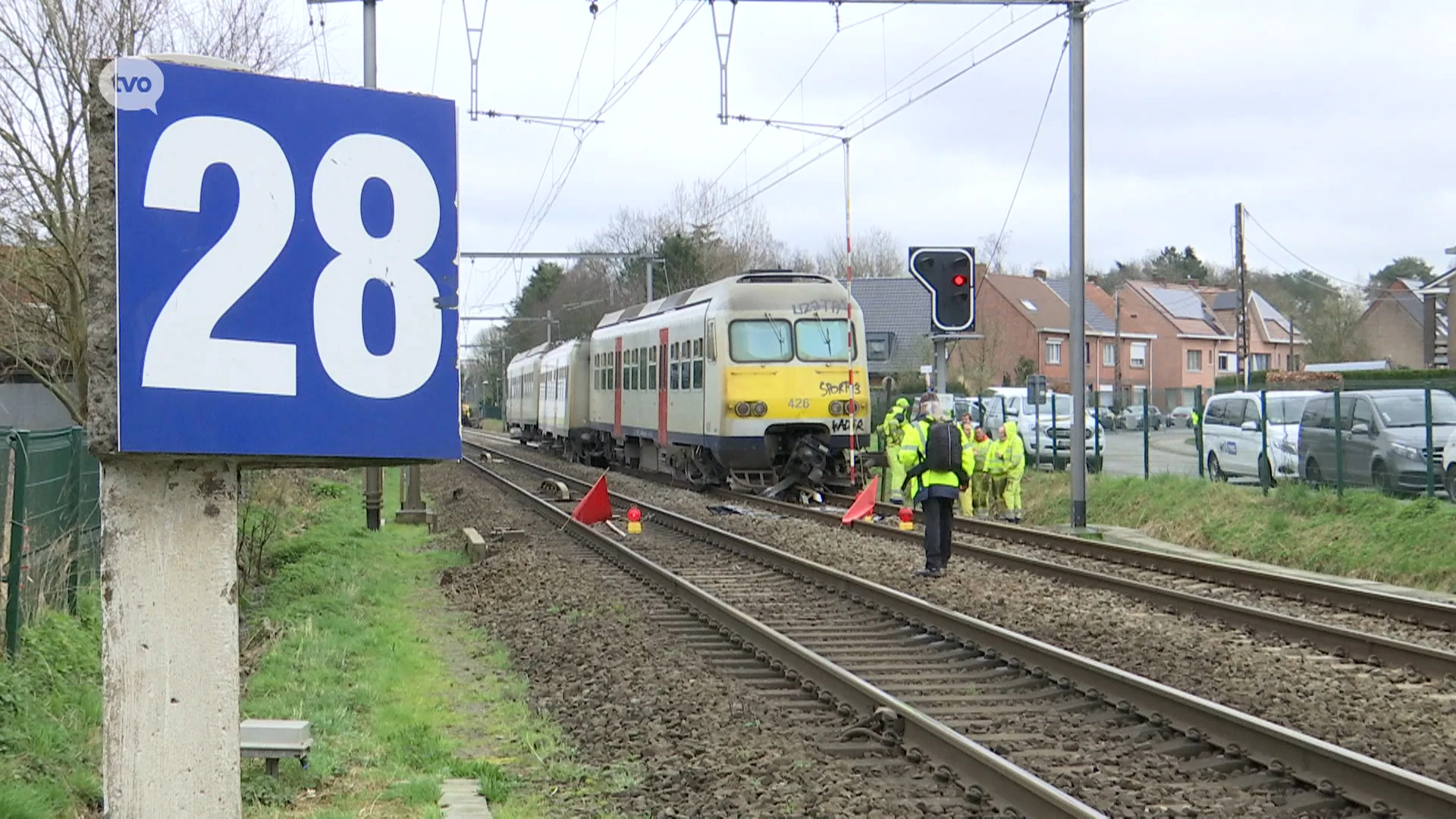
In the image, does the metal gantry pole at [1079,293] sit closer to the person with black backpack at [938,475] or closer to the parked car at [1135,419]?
the person with black backpack at [938,475]

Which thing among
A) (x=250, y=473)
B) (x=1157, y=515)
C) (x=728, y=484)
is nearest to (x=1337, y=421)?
(x=1157, y=515)

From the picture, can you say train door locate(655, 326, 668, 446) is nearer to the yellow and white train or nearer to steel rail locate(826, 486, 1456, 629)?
the yellow and white train

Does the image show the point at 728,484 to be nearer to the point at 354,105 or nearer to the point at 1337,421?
the point at 1337,421

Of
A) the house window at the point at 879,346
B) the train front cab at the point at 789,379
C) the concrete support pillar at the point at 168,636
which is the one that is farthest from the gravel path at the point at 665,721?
the house window at the point at 879,346

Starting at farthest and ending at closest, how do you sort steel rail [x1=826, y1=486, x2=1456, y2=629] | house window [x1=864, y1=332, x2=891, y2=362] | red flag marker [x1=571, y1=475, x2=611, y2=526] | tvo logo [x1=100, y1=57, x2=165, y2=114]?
house window [x1=864, y1=332, x2=891, y2=362] → red flag marker [x1=571, y1=475, x2=611, y2=526] → steel rail [x1=826, y1=486, x2=1456, y2=629] → tvo logo [x1=100, y1=57, x2=165, y2=114]

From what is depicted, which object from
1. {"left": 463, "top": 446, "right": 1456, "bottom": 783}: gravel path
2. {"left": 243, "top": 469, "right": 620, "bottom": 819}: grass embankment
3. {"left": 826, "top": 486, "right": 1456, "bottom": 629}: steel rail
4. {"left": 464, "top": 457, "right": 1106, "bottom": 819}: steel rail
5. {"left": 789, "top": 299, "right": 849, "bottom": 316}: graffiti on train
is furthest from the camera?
{"left": 789, "top": 299, "right": 849, "bottom": 316}: graffiti on train

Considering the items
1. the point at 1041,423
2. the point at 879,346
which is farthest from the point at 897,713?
the point at 879,346

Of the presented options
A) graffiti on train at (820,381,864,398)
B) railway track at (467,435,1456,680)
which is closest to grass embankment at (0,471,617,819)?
railway track at (467,435,1456,680)

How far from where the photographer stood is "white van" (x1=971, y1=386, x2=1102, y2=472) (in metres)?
25.2

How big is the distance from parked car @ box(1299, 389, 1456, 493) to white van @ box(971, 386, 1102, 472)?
17.4 feet

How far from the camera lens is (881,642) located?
9.89 meters

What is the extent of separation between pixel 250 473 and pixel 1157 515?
39.1 ft

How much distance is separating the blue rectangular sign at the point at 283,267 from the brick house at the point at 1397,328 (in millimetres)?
82418

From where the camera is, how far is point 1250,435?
2139 centimetres
